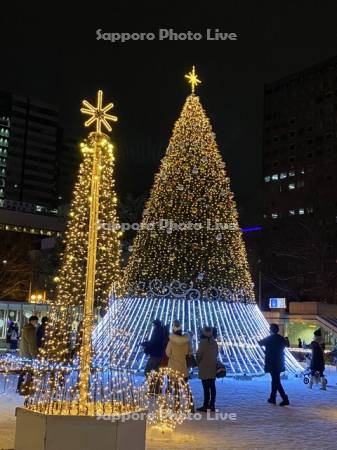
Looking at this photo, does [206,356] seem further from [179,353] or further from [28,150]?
[28,150]

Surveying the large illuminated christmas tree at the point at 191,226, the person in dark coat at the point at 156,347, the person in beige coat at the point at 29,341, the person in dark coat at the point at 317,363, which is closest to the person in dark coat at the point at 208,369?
the person in dark coat at the point at 156,347

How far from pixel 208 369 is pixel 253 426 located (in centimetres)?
152

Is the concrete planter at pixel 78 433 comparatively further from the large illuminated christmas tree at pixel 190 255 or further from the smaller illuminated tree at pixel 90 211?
the large illuminated christmas tree at pixel 190 255

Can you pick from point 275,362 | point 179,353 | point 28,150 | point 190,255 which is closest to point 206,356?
point 179,353

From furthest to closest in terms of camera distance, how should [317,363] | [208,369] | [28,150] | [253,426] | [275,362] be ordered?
[28,150], [317,363], [275,362], [208,369], [253,426]

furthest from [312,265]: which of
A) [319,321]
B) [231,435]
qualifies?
[231,435]

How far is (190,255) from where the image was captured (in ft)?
53.7

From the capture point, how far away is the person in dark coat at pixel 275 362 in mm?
10375

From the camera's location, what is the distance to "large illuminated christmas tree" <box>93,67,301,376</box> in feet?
52.8

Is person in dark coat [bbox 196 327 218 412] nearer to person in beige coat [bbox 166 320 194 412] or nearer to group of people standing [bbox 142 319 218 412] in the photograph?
group of people standing [bbox 142 319 218 412]

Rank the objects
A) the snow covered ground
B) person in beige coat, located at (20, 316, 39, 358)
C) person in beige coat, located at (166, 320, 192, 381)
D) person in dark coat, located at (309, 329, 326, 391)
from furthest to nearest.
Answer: person in dark coat, located at (309, 329, 326, 391)
person in beige coat, located at (20, 316, 39, 358)
person in beige coat, located at (166, 320, 192, 381)
the snow covered ground

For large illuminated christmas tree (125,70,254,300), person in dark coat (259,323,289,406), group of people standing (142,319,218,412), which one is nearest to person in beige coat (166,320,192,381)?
group of people standing (142,319,218,412)

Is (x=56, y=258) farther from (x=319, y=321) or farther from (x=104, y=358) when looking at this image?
(x=104, y=358)

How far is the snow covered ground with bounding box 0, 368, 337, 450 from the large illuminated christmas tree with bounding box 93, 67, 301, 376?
4220 mm
